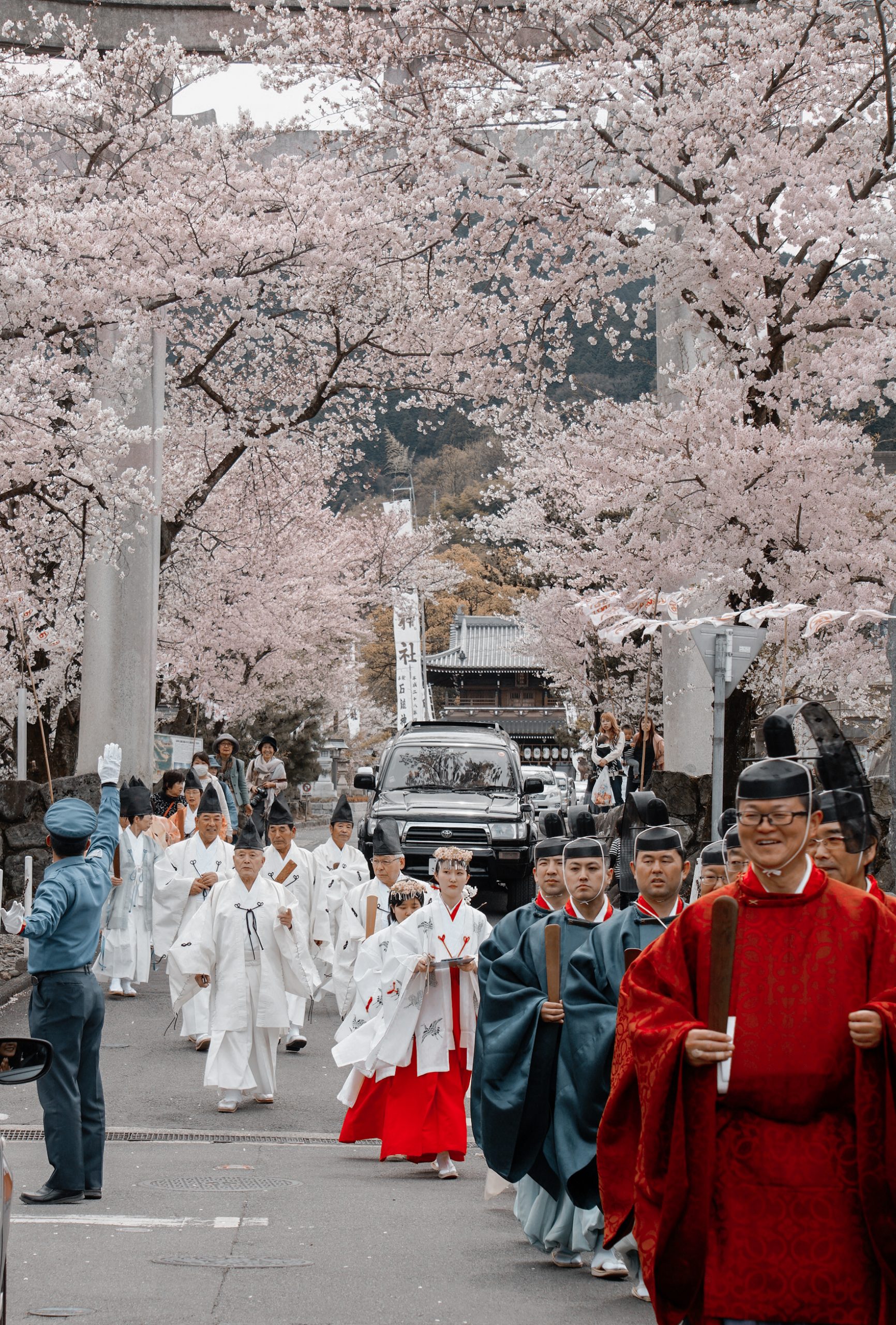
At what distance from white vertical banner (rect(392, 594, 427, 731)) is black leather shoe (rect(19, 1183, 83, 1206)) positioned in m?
41.3

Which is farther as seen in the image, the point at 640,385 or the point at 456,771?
the point at 640,385

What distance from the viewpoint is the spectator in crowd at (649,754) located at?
16.4 meters

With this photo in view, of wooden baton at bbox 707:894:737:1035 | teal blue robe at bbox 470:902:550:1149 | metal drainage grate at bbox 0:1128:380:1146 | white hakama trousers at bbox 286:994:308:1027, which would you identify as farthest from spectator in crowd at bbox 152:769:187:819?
wooden baton at bbox 707:894:737:1035

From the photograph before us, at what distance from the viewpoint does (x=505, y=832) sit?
16734 millimetres

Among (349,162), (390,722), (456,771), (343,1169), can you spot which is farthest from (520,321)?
(390,722)

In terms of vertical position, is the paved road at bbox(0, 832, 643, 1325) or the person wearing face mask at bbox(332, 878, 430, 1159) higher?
the person wearing face mask at bbox(332, 878, 430, 1159)

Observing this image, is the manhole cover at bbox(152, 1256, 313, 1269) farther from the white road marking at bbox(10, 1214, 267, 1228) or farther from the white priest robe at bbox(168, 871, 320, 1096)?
the white priest robe at bbox(168, 871, 320, 1096)

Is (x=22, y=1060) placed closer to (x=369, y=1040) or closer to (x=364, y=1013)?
(x=369, y=1040)

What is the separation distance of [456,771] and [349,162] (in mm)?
7197

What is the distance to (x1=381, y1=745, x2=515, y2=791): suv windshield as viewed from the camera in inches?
709

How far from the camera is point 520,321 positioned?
16125 millimetres

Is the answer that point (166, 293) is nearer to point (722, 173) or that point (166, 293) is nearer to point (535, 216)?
point (535, 216)

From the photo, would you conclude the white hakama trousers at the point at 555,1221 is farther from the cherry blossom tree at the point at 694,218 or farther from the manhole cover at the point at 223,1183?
the cherry blossom tree at the point at 694,218

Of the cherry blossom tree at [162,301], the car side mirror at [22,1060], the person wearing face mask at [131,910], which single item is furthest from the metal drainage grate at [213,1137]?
the cherry blossom tree at [162,301]
